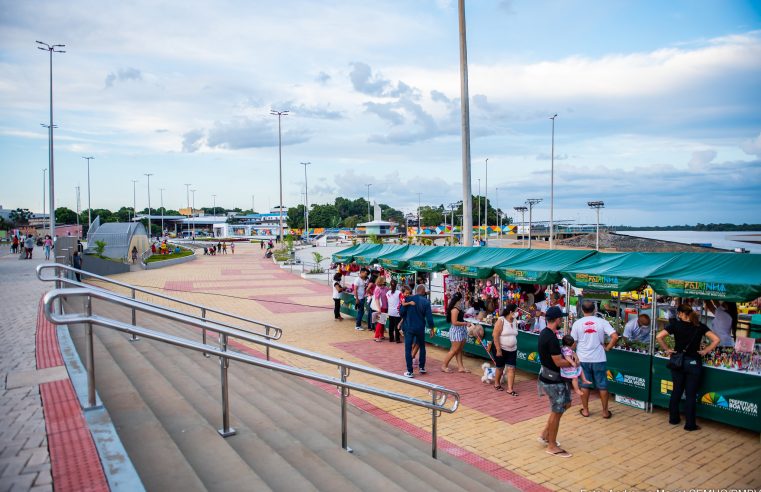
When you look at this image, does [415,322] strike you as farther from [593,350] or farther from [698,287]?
[698,287]

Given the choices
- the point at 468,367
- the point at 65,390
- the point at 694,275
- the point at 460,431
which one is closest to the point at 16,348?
the point at 65,390

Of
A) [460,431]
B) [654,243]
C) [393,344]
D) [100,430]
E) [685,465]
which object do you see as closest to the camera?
[100,430]

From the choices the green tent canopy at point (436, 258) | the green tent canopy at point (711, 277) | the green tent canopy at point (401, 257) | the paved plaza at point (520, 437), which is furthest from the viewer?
the green tent canopy at point (401, 257)

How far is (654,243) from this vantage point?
49719mm

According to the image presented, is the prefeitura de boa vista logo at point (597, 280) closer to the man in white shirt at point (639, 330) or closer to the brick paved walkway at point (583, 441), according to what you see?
the man in white shirt at point (639, 330)

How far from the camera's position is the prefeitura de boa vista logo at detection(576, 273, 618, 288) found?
8953mm

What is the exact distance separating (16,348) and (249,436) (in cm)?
517

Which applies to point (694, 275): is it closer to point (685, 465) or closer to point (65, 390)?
point (685, 465)

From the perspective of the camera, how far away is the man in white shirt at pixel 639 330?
9.12m

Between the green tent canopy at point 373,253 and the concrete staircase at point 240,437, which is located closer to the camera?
the concrete staircase at point 240,437

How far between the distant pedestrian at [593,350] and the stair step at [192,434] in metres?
5.84

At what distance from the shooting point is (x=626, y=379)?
8.73 meters

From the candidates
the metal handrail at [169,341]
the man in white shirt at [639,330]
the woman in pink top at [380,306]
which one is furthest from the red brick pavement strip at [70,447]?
the woman in pink top at [380,306]

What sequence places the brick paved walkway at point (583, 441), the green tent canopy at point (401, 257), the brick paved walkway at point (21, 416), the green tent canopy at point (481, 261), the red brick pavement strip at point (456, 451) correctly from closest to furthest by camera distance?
the brick paved walkway at point (21, 416), the red brick pavement strip at point (456, 451), the brick paved walkway at point (583, 441), the green tent canopy at point (481, 261), the green tent canopy at point (401, 257)
